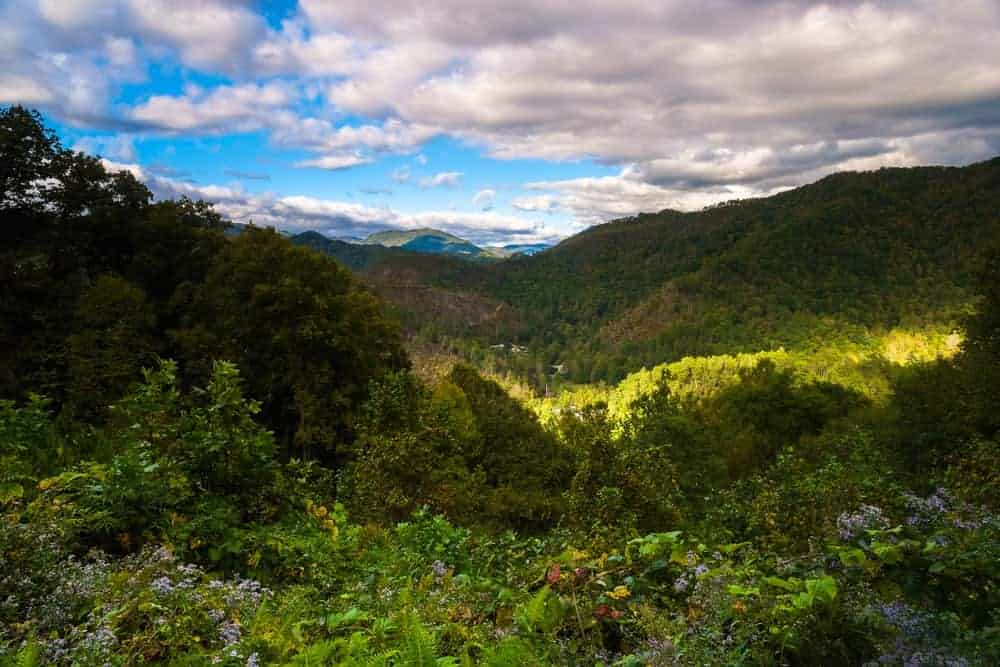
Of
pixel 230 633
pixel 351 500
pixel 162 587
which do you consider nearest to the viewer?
pixel 230 633

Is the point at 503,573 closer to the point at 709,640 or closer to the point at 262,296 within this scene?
the point at 709,640

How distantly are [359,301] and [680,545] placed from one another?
725 inches

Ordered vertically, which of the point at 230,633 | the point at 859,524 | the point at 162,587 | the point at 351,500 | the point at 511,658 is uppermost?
the point at 859,524

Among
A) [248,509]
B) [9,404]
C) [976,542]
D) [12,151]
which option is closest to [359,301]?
[12,151]

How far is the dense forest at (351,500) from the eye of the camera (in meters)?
2.90

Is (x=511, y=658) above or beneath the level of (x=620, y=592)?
above

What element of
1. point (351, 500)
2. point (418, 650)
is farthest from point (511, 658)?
point (351, 500)

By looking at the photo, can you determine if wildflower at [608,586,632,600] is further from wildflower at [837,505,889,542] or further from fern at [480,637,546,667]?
wildflower at [837,505,889,542]

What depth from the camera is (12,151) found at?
57.4 ft

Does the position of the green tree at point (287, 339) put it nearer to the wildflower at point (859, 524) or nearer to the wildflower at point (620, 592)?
the wildflower at point (620, 592)

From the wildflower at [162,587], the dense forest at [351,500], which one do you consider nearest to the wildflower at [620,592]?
the dense forest at [351,500]

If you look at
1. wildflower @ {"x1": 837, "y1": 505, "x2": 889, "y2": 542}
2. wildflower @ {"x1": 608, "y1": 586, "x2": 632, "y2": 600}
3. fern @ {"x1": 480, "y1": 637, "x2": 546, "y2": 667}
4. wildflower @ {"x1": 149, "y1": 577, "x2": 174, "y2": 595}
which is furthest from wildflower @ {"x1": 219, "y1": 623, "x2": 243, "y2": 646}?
wildflower @ {"x1": 837, "y1": 505, "x2": 889, "y2": 542}

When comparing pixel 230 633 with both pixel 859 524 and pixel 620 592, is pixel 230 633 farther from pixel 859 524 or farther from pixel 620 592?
pixel 859 524

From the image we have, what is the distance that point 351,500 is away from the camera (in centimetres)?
1061
